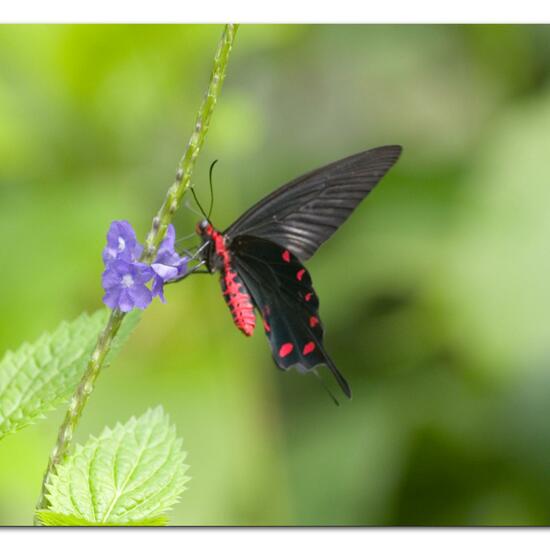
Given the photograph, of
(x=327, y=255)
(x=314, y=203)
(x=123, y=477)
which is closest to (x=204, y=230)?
(x=314, y=203)

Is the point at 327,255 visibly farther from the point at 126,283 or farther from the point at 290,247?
the point at 126,283

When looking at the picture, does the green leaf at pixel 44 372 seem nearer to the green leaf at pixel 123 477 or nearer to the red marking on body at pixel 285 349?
the green leaf at pixel 123 477

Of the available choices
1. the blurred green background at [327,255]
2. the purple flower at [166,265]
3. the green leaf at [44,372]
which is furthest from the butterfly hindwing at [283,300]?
the blurred green background at [327,255]

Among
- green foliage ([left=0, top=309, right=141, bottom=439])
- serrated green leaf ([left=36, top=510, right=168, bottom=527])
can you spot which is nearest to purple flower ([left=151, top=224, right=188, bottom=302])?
green foliage ([left=0, top=309, right=141, bottom=439])

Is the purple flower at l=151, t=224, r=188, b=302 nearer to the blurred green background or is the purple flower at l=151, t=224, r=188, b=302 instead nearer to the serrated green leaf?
the serrated green leaf

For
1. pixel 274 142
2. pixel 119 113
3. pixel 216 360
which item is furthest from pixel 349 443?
pixel 119 113

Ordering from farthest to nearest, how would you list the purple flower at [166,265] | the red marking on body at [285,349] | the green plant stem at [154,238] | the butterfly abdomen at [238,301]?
1. the red marking on body at [285,349]
2. the butterfly abdomen at [238,301]
3. the purple flower at [166,265]
4. the green plant stem at [154,238]

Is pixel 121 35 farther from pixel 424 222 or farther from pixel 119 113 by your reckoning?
pixel 424 222
